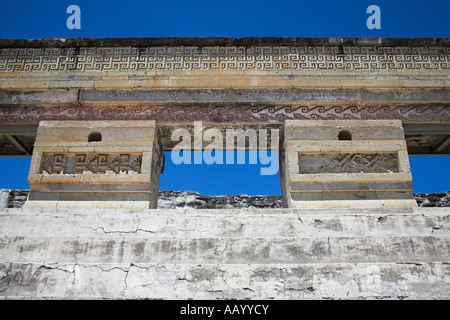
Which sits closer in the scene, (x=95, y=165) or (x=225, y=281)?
(x=225, y=281)

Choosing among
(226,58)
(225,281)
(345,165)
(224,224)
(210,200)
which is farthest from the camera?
(210,200)

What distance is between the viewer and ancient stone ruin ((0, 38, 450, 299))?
11.1 ft

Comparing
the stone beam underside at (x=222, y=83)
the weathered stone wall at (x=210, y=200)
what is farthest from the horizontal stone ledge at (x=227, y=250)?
the weathered stone wall at (x=210, y=200)

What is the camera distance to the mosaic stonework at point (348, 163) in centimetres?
537

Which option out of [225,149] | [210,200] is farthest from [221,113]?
[210,200]

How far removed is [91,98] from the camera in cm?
582

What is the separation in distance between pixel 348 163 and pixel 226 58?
6.80 feet

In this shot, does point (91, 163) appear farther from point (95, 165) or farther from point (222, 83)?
point (222, 83)

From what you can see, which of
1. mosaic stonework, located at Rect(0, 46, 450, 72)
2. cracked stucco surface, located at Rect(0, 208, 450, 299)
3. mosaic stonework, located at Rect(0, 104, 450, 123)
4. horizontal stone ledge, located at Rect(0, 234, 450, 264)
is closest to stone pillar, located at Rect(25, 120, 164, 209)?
mosaic stonework, located at Rect(0, 104, 450, 123)

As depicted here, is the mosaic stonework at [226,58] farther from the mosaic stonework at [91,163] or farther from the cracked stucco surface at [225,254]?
the cracked stucco surface at [225,254]

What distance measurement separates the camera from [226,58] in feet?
20.0
